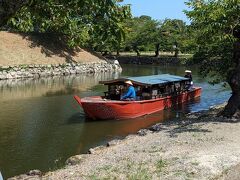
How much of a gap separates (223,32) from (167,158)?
7.64m

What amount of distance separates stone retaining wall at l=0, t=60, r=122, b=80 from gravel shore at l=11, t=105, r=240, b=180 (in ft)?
93.0

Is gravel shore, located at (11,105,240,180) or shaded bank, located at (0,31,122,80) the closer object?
gravel shore, located at (11,105,240,180)

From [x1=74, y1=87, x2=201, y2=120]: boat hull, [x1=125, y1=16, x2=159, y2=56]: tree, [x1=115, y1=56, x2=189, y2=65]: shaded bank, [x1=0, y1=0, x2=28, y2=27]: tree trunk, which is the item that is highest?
[x1=125, y1=16, x2=159, y2=56]: tree

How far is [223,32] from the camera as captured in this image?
1681 centimetres

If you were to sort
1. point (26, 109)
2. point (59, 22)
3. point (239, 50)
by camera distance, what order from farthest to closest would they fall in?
point (26, 109) → point (239, 50) → point (59, 22)

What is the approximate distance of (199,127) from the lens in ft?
52.3

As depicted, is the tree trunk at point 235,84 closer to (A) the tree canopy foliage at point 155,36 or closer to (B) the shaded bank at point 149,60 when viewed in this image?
(B) the shaded bank at point 149,60

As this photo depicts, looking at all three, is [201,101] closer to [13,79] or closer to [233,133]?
[233,133]

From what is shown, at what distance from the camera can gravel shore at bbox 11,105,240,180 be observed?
32.4 ft

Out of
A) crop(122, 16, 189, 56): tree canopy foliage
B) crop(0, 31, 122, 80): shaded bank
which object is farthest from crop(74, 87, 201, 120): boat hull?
crop(122, 16, 189, 56): tree canopy foliage

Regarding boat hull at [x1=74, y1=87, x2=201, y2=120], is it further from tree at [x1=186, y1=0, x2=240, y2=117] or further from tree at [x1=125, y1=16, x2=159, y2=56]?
tree at [x1=125, y1=16, x2=159, y2=56]

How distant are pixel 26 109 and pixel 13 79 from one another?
1979 centimetres

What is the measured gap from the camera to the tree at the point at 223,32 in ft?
53.0

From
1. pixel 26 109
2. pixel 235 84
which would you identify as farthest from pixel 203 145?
pixel 26 109
